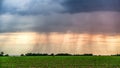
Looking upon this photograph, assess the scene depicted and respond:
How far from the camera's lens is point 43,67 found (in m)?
35.2

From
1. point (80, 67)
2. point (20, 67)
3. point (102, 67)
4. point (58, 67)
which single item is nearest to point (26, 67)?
point (20, 67)

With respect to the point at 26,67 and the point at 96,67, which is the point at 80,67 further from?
the point at 26,67

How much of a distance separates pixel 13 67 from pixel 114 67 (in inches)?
418

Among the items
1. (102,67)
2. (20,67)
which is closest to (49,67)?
(20,67)

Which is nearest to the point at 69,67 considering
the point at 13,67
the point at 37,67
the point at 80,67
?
the point at 80,67

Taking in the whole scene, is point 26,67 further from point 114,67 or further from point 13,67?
point 114,67

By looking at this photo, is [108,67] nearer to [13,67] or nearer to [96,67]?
[96,67]

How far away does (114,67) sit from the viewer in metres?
35.3

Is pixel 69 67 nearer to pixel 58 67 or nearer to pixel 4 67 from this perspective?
pixel 58 67

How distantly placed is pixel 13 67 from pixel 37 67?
2.63 metres

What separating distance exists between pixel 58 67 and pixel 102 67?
468 cm

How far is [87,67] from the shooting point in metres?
35.3

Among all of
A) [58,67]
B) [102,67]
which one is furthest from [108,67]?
[58,67]

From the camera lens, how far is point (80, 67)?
116 feet
